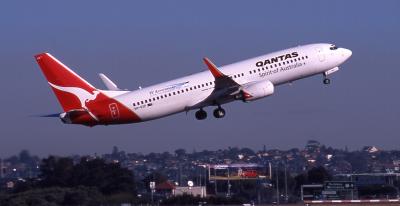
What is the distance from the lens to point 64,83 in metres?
98.8

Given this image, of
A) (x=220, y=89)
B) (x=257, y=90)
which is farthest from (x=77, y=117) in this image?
(x=257, y=90)

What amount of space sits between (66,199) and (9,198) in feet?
17.6

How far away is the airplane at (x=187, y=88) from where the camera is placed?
321 feet

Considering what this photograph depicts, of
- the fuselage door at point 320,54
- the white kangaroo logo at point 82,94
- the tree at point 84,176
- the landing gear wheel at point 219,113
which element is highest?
the fuselage door at point 320,54

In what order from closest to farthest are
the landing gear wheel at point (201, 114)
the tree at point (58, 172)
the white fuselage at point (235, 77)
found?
the white fuselage at point (235, 77) → the landing gear wheel at point (201, 114) → the tree at point (58, 172)

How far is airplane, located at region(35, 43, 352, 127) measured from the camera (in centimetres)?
9775

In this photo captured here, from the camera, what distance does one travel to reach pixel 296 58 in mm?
103562

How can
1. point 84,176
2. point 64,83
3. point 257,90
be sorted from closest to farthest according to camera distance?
point 64,83 < point 257,90 < point 84,176

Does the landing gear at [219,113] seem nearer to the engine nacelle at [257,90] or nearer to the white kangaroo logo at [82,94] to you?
the engine nacelle at [257,90]

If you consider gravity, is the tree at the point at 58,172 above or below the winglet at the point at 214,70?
below

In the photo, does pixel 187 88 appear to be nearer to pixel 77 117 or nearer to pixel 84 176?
pixel 77 117

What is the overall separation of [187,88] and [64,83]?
35.6ft

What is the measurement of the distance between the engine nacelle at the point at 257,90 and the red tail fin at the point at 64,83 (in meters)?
13.7

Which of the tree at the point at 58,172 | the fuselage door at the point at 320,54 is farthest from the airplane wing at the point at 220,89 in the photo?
the tree at the point at 58,172
